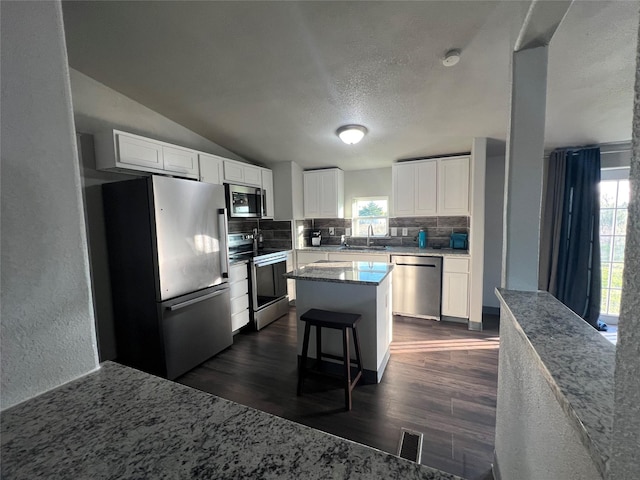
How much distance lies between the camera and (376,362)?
7.82 feet

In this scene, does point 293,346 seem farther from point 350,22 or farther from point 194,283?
point 350,22

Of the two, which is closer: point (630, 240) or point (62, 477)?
point (630, 240)

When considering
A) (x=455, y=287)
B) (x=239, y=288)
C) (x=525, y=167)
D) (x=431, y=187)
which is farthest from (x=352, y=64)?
(x=455, y=287)

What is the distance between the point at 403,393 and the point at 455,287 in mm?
1856

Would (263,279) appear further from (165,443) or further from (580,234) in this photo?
(580,234)

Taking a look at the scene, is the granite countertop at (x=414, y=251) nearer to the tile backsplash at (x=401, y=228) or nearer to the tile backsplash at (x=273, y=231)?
the tile backsplash at (x=401, y=228)

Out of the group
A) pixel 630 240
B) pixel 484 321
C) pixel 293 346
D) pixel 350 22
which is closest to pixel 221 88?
pixel 350 22

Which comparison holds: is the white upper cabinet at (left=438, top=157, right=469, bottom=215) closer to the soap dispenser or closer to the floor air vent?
the soap dispenser

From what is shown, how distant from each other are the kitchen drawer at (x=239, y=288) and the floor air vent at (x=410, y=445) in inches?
86.3

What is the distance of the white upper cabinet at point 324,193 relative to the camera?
4.48 m

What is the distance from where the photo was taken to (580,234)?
3.38m

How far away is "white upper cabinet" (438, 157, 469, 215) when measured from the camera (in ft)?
11.9

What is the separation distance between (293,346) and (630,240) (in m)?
3.06

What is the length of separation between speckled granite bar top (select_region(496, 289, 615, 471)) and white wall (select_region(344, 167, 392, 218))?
3524mm
